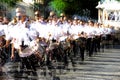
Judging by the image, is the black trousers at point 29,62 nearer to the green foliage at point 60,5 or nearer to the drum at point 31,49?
the drum at point 31,49

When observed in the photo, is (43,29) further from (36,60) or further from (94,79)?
(94,79)

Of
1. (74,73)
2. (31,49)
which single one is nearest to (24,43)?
(31,49)

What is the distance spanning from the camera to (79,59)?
28.9m

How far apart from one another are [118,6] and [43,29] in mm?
44077

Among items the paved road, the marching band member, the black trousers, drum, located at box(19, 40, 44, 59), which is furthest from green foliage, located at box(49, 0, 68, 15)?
drum, located at box(19, 40, 44, 59)

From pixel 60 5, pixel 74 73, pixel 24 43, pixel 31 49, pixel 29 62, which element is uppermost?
pixel 60 5

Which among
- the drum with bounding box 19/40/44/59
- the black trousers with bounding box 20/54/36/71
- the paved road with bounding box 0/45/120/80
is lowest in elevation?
the paved road with bounding box 0/45/120/80

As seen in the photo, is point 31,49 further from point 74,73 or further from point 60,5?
point 60,5

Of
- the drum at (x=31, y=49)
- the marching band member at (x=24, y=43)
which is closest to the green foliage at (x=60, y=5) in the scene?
the marching band member at (x=24, y=43)

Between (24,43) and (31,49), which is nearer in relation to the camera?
(31,49)

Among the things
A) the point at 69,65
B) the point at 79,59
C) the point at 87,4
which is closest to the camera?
the point at 69,65

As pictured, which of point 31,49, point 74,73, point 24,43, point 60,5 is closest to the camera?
point 31,49

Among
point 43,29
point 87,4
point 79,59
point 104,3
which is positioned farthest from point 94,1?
point 43,29

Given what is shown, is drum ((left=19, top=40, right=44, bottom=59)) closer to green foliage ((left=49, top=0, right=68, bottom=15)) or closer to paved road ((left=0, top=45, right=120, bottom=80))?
paved road ((left=0, top=45, right=120, bottom=80))
